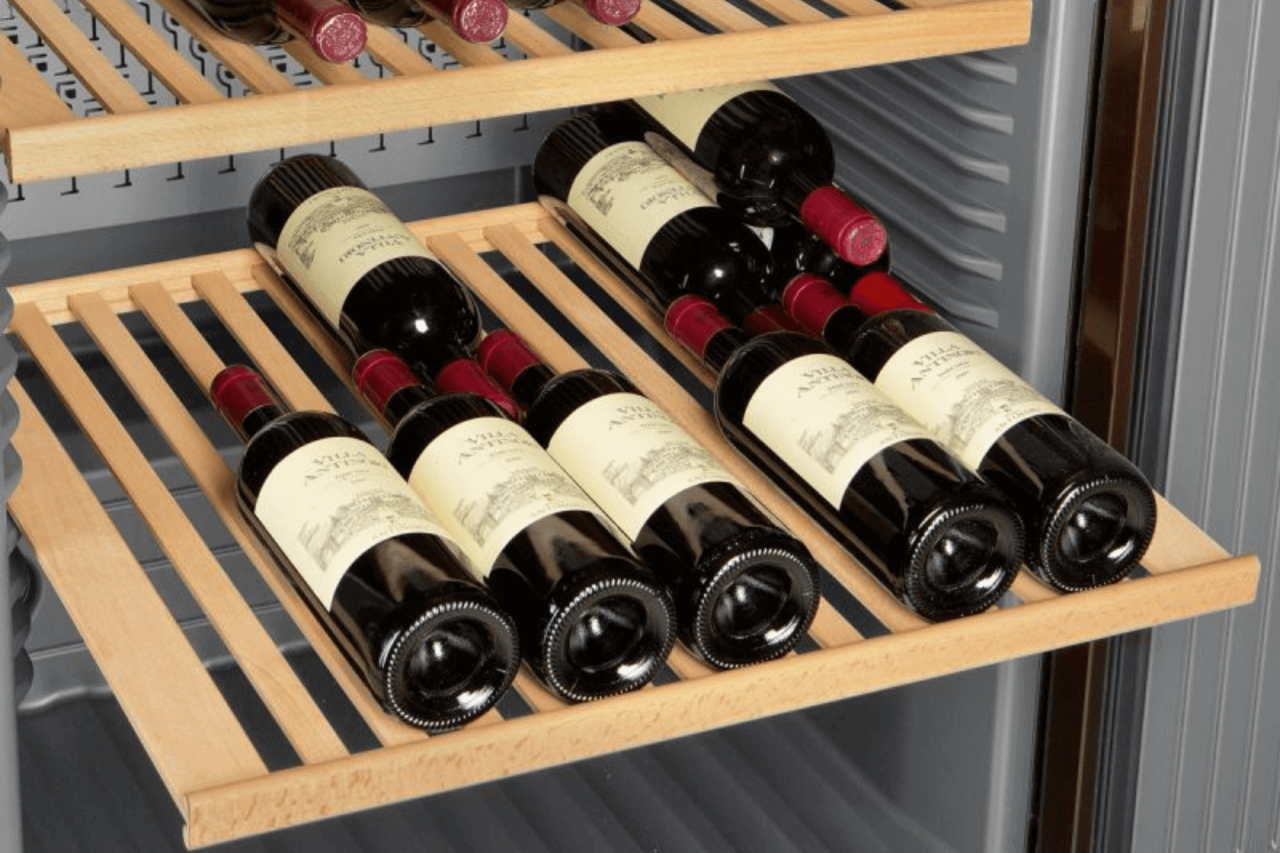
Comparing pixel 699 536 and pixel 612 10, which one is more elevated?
pixel 612 10

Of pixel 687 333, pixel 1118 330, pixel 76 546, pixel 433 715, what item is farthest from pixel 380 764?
pixel 1118 330

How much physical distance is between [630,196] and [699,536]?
0.42m

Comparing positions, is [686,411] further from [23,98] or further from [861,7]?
[23,98]

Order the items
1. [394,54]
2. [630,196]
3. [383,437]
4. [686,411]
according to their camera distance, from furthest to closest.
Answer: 1. [383,437]
2. [630,196]
3. [686,411]
4. [394,54]

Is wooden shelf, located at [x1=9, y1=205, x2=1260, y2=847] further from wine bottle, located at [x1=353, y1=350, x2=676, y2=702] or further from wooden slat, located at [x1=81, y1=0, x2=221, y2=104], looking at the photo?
wooden slat, located at [x1=81, y1=0, x2=221, y2=104]

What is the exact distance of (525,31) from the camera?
1430mm

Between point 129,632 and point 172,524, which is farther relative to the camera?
point 172,524

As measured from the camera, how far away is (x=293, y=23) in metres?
1.33

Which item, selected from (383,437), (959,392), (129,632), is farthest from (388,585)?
(383,437)

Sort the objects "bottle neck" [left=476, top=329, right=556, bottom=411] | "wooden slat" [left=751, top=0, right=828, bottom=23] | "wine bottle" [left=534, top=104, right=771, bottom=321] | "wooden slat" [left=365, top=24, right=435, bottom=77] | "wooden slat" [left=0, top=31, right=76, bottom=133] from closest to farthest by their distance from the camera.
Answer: "wooden slat" [left=0, top=31, right=76, bottom=133], "wooden slat" [left=365, top=24, right=435, bottom=77], "wooden slat" [left=751, top=0, right=828, bottom=23], "bottle neck" [left=476, top=329, right=556, bottom=411], "wine bottle" [left=534, top=104, right=771, bottom=321]

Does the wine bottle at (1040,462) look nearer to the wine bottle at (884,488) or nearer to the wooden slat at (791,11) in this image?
the wine bottle at (884,488)

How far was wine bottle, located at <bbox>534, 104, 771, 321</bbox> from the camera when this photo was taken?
1.67m

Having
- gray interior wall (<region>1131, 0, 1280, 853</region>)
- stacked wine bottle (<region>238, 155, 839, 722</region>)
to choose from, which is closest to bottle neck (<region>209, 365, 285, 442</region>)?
stacked wine bottle (<region>238, 155, 839, 722</region>)

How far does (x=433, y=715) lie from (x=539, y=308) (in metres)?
0.85
